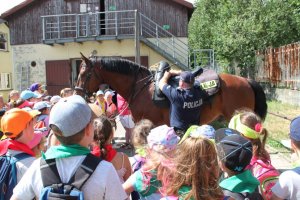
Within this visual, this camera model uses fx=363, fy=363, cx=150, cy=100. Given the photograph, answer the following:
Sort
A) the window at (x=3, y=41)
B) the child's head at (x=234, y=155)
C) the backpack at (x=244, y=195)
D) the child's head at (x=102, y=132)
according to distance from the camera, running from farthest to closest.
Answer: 1. the window at (x=3, y=41)
2. the child's head at (x=102, y=132)
3. the child's head at (x=234, y=155)
4. the backpack at (x=244, y=195)

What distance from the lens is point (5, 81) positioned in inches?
1114

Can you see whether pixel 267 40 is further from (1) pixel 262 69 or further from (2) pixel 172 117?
(2) pixel 172 117

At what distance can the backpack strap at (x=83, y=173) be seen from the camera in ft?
6.29

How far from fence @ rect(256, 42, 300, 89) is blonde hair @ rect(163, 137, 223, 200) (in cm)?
1438

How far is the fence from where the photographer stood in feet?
51.2

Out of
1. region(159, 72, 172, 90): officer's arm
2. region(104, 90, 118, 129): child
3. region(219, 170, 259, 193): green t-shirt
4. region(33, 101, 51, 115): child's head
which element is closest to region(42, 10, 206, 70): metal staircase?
region(104, 90, 118, 129): child

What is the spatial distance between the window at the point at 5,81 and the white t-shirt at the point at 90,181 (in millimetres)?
27574

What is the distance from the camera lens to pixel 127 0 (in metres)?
22.5

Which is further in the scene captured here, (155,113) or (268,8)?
(268,8)

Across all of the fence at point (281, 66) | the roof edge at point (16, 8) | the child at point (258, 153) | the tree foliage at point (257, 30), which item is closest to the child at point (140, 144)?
the child at point (258, 153)

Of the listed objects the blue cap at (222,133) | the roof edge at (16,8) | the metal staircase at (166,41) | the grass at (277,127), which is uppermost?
the roof edge at (16,8)

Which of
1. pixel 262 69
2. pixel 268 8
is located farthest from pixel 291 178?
pixel 268 8

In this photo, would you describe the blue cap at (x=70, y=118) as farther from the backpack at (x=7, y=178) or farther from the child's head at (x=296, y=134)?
the child's head at (x=296, y=134)

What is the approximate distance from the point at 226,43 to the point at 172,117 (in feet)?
60.7
